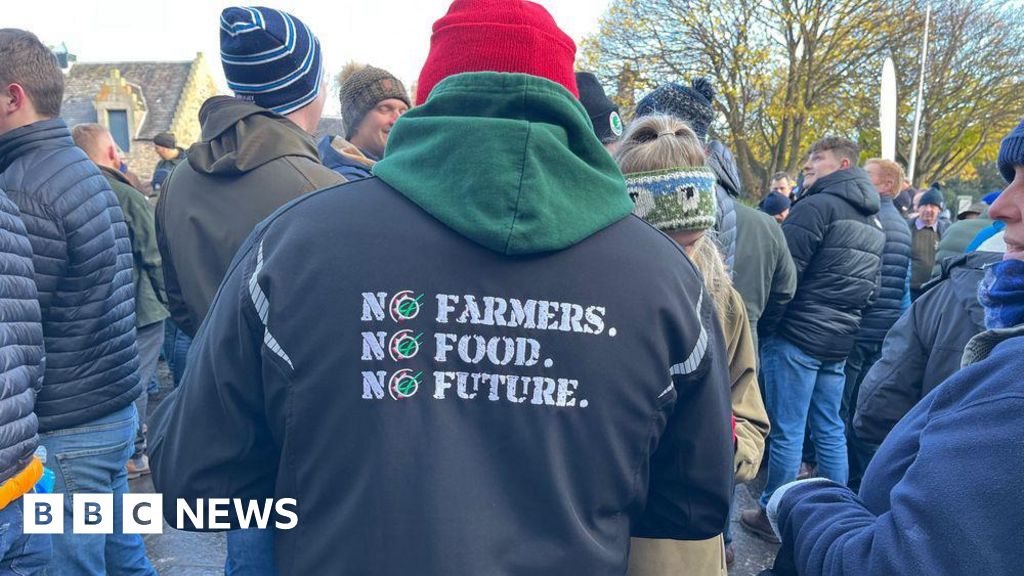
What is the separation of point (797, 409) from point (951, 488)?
335 centimetres

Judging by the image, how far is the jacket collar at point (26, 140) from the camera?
2.46 meters

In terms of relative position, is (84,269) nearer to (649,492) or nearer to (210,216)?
(210,216)

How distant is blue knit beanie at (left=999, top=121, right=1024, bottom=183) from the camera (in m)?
1.57

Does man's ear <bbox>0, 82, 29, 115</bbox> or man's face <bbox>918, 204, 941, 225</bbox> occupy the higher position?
man's ear <bbox>0, 82, 29, 115</bbox>

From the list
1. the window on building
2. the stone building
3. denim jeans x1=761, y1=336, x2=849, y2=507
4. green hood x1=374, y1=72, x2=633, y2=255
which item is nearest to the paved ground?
denim jeans x1=761, y1=336, x2=849, y2=507

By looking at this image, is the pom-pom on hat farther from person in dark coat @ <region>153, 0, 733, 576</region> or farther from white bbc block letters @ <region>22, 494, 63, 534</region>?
white bbc block letters @ <region>22, 494, 63, 534</region>

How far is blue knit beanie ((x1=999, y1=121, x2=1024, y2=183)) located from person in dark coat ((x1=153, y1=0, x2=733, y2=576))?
0.83m

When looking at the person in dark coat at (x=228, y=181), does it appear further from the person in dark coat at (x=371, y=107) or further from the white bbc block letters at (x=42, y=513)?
the person in dark coat at (x=371, y=107)

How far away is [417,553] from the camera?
1.22 m

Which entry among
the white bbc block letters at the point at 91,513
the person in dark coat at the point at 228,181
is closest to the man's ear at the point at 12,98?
the person in dark coat at the point at 228,181

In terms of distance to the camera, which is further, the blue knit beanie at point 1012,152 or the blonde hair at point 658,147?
the blonde hair at point 658,147

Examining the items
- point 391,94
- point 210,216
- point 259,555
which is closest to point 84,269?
point 210,216

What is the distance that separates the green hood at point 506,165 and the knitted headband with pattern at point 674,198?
0.84m

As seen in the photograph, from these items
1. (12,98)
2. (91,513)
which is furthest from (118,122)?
(91,513)
